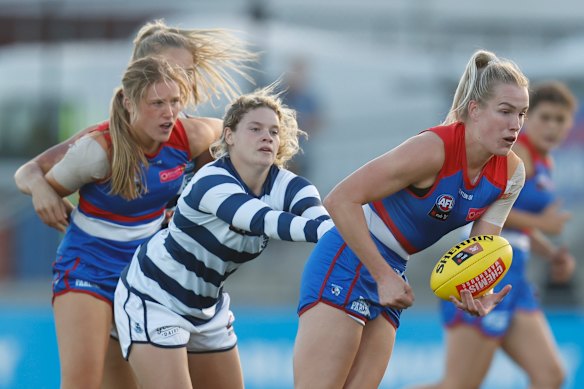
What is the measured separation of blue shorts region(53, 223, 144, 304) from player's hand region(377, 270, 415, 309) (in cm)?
160

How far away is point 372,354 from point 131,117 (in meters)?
1.60

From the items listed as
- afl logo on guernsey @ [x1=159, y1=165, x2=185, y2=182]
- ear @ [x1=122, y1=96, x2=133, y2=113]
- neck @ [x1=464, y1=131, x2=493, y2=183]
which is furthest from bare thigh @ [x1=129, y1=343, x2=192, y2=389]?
neck @ [x1=464, y1=131, x2=493, y2=183]

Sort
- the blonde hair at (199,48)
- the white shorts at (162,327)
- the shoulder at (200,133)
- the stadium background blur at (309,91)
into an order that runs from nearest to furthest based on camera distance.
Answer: the white shorts at (162,327), the shoulder at (200,133), the blonde hair at (199,48), the stadium background blur at (309,91)

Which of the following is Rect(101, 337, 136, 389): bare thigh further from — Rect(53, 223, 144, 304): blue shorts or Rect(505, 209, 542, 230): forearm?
Rect(505, 209, 542, 230): forearm

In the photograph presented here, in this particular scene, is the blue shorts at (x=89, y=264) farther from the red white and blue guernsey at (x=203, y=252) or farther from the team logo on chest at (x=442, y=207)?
the team logo on chest at (x=442, y=207)

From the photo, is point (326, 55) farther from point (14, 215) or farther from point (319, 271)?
point (319, 271)

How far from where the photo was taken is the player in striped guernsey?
4.89 m

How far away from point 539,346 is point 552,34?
741 centimetres

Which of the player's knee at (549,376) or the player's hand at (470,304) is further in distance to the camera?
the player's knee at (549,376)

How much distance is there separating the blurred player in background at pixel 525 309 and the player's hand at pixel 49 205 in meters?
2.84

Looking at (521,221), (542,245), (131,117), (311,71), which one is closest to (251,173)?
(131,117)

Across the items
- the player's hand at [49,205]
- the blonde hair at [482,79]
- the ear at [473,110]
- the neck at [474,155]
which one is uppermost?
the blonde hair at [482,79]

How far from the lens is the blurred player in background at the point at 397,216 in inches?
184

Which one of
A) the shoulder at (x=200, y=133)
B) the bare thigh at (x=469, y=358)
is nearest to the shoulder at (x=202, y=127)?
the shoulder at (x=200, y=133)
